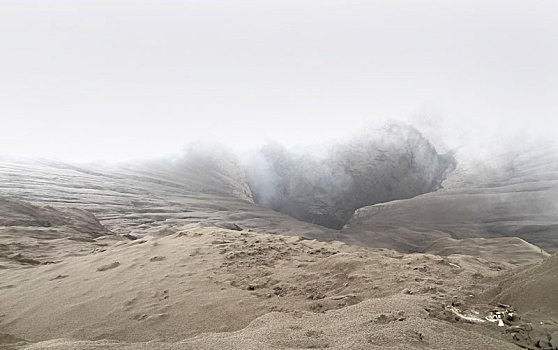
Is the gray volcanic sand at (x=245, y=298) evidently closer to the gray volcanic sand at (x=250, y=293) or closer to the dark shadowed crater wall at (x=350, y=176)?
the gray volcanic sand at (x=250, y=293)

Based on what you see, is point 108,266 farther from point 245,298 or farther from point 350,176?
point 350,176

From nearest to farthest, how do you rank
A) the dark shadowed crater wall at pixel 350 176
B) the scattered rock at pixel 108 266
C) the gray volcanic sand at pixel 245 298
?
the gray volcanic sand at pixel 245 298
the scattered rock at pixel 108 266
the dark shadowed crater wall at pixel 350 176

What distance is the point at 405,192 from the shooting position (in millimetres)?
24719

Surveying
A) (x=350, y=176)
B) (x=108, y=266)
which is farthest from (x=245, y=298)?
(x=350, y=176)

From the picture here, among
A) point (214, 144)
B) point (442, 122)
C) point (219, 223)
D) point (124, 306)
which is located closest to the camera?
point (124, 306)

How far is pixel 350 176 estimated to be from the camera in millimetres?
24906

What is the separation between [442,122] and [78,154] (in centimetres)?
2956

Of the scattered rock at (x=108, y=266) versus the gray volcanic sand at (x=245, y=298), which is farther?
the scattered rock at (x=108, y=266)

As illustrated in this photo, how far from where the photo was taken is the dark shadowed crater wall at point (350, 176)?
79.6 ft

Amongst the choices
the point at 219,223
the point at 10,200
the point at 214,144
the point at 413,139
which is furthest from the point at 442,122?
the point at 10,200

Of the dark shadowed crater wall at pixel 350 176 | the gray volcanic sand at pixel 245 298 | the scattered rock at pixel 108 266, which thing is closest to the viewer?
the gray volcanic sand at pixel 245 298

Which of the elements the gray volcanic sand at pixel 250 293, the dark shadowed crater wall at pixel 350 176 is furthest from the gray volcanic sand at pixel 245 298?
the dark shadowed crater wall at pixel 350 176

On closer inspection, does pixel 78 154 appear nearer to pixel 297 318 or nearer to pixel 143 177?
pixel 143 177

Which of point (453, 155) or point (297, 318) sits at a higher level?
point (453, 155)
